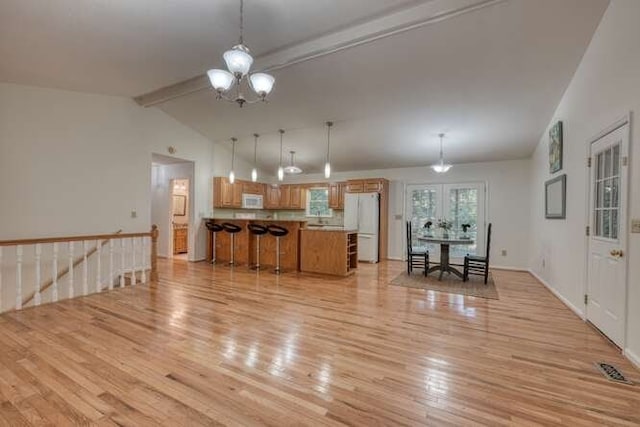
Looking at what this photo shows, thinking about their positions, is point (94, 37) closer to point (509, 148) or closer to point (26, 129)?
point (26, 129)

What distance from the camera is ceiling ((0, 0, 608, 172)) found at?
2.78 meters

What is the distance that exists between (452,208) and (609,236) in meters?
4.11

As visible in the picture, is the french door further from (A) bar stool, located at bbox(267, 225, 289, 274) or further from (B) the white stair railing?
(B) the white stair railing

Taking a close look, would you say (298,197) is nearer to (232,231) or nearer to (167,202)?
(232,231)

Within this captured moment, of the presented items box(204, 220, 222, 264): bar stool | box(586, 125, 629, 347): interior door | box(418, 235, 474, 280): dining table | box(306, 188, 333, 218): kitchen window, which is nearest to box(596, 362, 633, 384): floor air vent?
box(586, 125, 629, 347): interior door

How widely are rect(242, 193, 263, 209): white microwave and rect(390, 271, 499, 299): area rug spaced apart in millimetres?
4443

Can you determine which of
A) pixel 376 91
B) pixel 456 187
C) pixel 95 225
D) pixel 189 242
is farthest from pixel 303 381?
pixel 456 187

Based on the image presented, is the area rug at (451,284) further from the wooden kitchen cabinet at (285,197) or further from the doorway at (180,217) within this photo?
the doorway at (180,217)

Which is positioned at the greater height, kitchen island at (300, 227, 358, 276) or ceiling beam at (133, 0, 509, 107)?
ceiling beam at (133, 0, 509, 107)

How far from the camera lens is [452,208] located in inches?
269

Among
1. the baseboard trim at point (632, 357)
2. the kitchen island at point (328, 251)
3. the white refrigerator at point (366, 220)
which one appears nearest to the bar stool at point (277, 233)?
the kitchen island at point (328, 251)

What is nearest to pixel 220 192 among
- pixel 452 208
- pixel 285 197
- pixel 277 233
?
pixel 285 197

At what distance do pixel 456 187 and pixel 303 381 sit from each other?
6101 millimetres

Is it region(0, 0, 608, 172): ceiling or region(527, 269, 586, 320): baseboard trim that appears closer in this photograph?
region(0, 0, 608, 172): ceiling
